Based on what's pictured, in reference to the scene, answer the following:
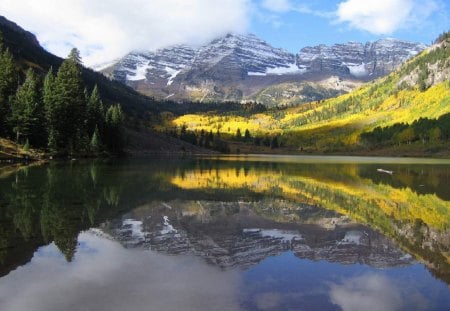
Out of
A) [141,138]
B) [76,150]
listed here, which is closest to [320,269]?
[76,150]

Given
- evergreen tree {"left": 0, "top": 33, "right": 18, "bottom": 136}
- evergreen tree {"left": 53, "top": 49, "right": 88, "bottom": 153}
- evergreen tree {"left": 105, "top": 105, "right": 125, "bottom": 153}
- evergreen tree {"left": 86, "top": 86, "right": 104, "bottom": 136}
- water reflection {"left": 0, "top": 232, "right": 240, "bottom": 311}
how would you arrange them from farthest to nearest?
evergreen tree {"left": 105, "top": 105, "right": 125, "bottom": 153} < evergreen tree {"left": 86, "top": 86, "right": 104, "bottom": 136} < evergreen tree {"left": 53, "top": 49, "right": 88, "bottom": 153} < evergreen tree {"left": 0, "top": 33, "right": 18, "bottom": 136} < water reflection {"left": 0, "top": 232, "right": 240, "bottom": 311}

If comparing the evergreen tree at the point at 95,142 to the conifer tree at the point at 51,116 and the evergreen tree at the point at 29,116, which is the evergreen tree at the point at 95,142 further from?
the evergreen tree at the point at 29,116

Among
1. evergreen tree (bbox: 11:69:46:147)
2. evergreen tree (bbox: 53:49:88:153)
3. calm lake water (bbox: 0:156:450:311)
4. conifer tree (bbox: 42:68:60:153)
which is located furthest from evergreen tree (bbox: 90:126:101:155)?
calm lake water (bbox: 0:156:450:311)

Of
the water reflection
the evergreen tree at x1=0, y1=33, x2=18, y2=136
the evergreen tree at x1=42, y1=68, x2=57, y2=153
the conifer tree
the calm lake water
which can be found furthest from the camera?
the evergreen tree at x1=42, y1=68, x2=57, y2=153

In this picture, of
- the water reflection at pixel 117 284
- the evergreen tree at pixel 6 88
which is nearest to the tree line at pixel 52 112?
the evergreen tree at pixel 6 88

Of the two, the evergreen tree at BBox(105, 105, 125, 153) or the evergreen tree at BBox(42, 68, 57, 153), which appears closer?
the evergreen tree at BBox(42, 68, 57, 153)

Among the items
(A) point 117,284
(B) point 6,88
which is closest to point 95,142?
(B) point 6,88

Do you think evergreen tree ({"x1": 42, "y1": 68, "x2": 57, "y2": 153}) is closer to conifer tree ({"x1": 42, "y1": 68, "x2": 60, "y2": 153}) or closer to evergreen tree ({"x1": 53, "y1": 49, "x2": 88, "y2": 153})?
conifer tree ({"x1": 42, "y1": 68, "x2": 60, "y2": 153})

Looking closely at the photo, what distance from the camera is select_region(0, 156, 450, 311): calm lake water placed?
12883 mm

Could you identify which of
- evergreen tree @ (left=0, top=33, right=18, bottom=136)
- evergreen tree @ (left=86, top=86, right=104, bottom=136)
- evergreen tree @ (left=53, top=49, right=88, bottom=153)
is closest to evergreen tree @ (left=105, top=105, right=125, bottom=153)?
evergreen tree @ (left=86, top=86, right=104, bottom=136)

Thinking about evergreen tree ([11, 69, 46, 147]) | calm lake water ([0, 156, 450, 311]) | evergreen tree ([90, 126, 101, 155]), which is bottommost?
calm lake water ([0, 156, 450, 311])

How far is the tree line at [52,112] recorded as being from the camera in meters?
88.1

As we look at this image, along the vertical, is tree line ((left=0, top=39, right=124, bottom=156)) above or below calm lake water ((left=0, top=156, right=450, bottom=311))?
above

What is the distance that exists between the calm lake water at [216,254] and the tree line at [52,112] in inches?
2258
